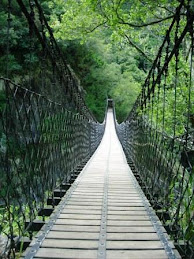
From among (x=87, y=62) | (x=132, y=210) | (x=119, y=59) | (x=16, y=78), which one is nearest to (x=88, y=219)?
(x=132, y=210)

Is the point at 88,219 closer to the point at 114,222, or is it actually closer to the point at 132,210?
the point at 114,222

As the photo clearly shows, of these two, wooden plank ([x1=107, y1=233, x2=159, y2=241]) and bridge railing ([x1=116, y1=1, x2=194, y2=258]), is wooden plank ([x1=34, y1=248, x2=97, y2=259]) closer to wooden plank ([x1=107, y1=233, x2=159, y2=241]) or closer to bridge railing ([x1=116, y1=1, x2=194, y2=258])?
wooden plank ([x1=107, y1=233, x2=159, y2=241])

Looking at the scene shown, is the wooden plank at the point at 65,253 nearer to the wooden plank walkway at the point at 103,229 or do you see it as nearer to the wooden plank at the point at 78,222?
the wooden plank walkway at the point at 103,229

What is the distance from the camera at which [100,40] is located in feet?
45.2

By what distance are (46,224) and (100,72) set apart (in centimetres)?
1376

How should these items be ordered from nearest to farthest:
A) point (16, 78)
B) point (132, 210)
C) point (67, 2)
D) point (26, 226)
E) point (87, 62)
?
point (26, 226) < point (132, 210) < point (67, 2) < point (16, 78) < point (87, 62)

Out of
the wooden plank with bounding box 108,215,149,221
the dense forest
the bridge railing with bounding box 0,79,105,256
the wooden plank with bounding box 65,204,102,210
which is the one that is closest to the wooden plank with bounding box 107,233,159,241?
the wooden plank with bounding box 108,215,149,221

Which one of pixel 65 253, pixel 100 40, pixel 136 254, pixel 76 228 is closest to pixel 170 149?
pixel 76 228

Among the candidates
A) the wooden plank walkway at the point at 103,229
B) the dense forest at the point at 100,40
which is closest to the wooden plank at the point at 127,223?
the wooden plank walkway at the point at 103,229

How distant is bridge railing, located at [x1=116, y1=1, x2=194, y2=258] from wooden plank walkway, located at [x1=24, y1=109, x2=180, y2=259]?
11 cm

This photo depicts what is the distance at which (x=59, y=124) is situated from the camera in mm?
2441

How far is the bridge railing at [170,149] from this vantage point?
162cm

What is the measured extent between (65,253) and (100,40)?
1308cm

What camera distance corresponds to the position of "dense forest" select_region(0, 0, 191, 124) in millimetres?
4500
